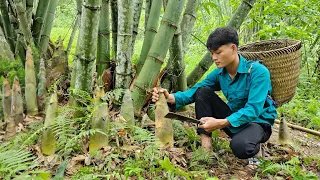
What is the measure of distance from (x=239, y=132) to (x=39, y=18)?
250cm

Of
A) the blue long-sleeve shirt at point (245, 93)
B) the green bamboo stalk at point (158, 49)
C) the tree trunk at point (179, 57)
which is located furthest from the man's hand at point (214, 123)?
the tree trunk at point (179, 57)

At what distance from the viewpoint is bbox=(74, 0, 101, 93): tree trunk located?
8.45ft

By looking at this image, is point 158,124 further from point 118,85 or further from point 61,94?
point 61,94

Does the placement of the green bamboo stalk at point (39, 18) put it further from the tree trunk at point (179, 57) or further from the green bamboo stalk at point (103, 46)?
the tree trunk at point (179, 57)

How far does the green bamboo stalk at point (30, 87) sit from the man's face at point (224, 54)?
5.16 feet

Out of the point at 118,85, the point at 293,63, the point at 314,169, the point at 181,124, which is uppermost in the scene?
the point at 293,63

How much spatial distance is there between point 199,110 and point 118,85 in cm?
78

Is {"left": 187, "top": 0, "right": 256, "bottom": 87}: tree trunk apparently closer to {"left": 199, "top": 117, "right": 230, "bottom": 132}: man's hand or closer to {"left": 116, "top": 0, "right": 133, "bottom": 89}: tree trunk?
{"left": 116, "top": 0, "right": 133, "bottom": 89}: tree trunk

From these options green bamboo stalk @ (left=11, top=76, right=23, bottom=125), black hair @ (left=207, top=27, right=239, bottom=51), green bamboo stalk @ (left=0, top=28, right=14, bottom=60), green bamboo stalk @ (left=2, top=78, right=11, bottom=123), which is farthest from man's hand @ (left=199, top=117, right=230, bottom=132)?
green bamboo stalk @ (left=0, top=28, right=14, bottom=60)

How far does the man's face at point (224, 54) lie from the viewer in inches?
102

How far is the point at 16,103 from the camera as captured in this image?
282 centimetres

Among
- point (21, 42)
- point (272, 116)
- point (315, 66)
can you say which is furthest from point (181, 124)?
point (315, 66)

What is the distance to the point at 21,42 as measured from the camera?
3520 millimetres

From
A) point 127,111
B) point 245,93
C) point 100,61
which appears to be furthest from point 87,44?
point 245,93
